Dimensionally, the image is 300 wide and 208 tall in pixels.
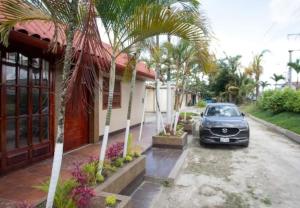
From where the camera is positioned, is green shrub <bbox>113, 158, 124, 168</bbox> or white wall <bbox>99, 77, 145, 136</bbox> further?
white wall <bbox>99, 77, 145, 136</bbox>

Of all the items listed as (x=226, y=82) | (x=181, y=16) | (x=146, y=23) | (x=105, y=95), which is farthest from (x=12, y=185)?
(x=226, y=82)

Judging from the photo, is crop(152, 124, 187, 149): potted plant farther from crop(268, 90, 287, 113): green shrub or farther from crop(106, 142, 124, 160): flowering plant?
crop(268, 90, 287, 113): green shrub

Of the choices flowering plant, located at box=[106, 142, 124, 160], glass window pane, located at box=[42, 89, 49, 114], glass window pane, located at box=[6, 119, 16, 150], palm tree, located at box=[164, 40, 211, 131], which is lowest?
flowering plant, located at box=[106, 142, 124, 160]

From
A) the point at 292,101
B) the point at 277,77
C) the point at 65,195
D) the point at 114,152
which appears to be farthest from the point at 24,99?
the point at 277,77

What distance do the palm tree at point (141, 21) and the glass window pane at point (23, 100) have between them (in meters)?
2.91

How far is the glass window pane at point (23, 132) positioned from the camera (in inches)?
235

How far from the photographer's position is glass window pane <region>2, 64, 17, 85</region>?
545cm

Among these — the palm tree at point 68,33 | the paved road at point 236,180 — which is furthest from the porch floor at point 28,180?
the paved road at point 236,180

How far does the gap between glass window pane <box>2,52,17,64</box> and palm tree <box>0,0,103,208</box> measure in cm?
218

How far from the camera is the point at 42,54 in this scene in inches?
252

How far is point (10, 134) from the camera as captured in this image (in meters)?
5.68

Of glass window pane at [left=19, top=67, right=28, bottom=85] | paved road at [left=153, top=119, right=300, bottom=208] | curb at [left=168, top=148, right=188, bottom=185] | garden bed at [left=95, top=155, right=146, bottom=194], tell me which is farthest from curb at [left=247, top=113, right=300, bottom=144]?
glass window pane at [left=19, top=67, right=28, bottom=85]

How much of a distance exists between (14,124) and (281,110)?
58.8 ft

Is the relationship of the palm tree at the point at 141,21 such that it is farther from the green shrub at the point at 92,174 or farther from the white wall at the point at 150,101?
the white wall at the point at 150,101
